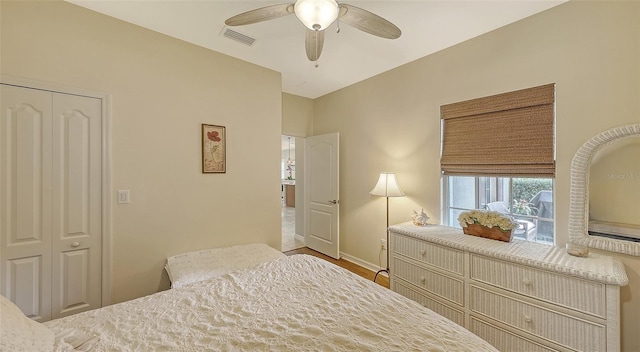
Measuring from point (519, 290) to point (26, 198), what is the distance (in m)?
3.56

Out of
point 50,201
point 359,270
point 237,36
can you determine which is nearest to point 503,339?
point 359,270

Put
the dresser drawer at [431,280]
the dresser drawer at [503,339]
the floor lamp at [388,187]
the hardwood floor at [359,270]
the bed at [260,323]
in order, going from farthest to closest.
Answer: the hardwood floor at [359,270], the floor lamp at [388,187], the dresser drawer at [431,280], the dresser drawer at [503,339], the bed at [260,323]

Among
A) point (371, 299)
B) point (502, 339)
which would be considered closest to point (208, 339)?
point (371, 299)

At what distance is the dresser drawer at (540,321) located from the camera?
143cm

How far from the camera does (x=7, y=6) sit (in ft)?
5.63

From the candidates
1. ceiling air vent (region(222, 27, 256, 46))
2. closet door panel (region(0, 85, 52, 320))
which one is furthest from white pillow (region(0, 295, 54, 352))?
ceiling air vent (region(222, 27, 256, 46))

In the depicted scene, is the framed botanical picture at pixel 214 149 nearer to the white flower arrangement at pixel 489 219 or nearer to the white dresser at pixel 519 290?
the white dresser at pixel 519 290

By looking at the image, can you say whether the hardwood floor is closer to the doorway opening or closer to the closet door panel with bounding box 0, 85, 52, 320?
the doorway opening

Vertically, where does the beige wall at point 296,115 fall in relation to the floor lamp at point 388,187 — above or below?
above

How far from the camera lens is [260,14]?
1.51 meters

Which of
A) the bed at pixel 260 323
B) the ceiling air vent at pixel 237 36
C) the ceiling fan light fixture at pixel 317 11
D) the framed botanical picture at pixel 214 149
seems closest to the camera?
the bed at pixel 260 323

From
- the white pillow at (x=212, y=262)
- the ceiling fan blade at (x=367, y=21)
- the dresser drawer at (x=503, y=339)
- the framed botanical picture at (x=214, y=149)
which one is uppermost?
the ceiling fan blade at (x=367, y=21)

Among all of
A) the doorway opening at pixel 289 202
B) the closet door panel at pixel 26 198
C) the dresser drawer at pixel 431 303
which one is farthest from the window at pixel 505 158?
the closet door panel at pixel 26 198

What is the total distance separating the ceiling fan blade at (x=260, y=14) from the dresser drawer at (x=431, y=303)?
2463mm
